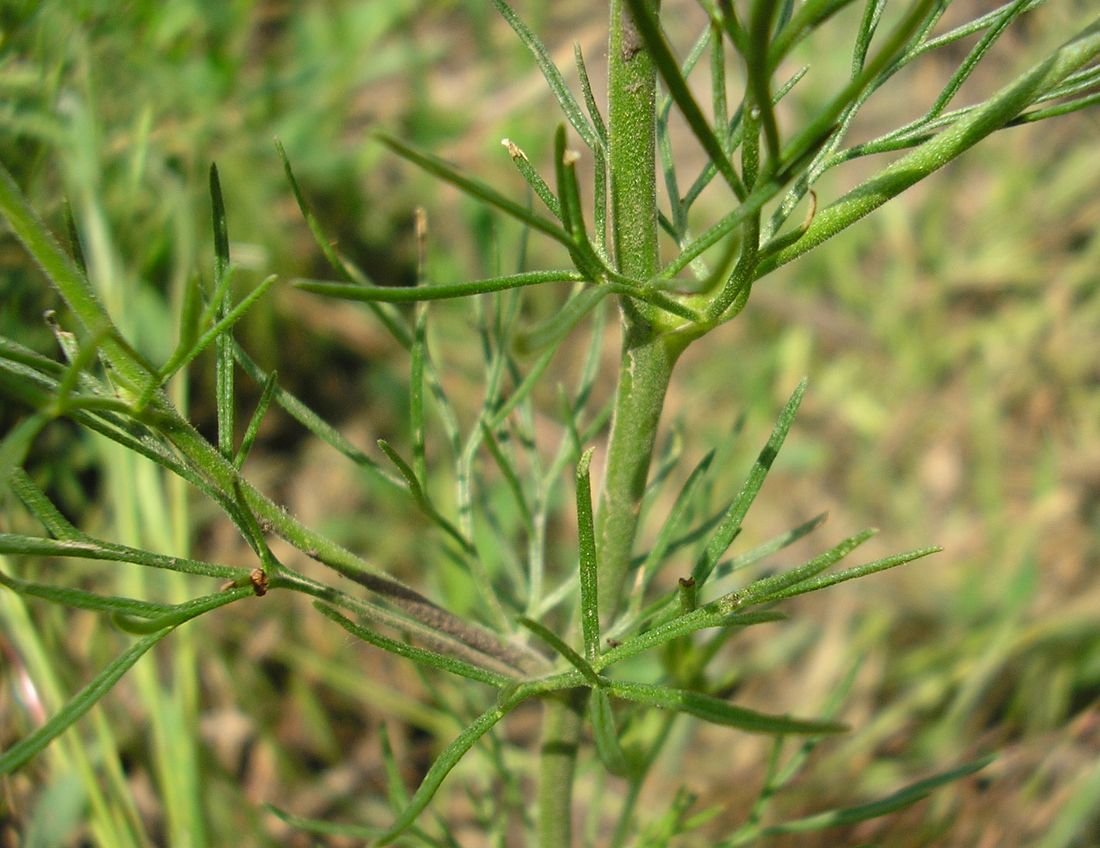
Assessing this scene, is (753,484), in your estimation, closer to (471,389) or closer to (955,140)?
(955,140)

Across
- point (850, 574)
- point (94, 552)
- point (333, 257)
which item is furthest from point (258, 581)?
point (850, 574)

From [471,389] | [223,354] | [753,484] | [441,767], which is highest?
[471,389]

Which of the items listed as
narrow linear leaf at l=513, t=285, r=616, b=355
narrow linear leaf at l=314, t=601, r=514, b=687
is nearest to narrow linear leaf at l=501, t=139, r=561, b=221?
narrow linear leaf at l=513, t=285, r=616, b=355

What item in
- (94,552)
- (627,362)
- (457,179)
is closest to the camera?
(457,179)

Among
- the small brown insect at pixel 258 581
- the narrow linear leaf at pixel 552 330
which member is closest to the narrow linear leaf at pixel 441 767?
the small brown insect at pixel 258 581

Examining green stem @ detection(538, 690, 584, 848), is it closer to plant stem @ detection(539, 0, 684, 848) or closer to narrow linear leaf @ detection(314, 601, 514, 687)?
plant stem @ detection(539, 0, 684, 848)

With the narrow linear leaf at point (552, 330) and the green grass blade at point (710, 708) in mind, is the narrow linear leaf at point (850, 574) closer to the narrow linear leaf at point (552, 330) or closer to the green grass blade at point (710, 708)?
the green grass blade at point (710, 708)

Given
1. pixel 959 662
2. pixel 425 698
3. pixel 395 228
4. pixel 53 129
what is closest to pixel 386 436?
pixel 395 228
